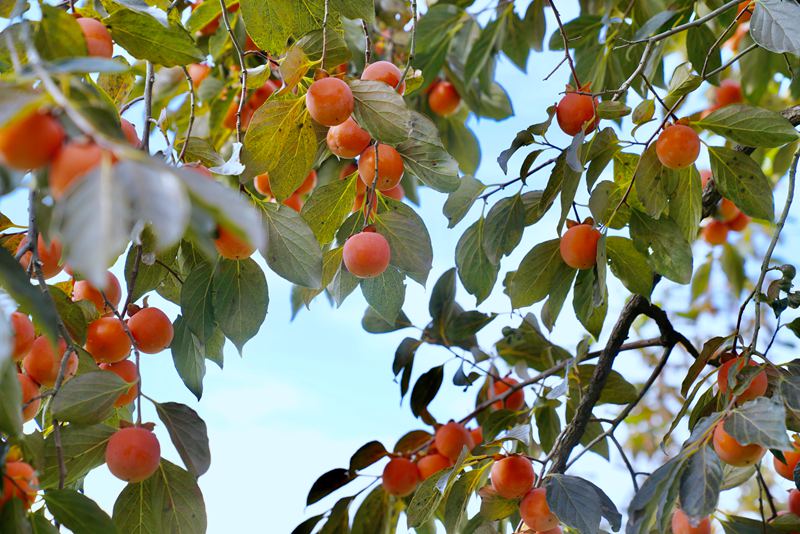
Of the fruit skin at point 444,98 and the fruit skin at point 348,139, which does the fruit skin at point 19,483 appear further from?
the fruit skin at point 444,98

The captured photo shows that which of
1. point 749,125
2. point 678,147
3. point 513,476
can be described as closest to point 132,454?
point 513,476

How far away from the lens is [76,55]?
740 millimetres

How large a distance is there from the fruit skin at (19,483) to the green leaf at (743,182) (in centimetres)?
98

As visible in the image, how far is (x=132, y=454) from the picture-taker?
0.89m

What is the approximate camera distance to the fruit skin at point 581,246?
115cm

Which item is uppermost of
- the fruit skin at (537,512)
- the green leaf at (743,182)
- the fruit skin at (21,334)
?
the green leaf at (743,182)

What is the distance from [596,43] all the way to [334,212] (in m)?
0.89

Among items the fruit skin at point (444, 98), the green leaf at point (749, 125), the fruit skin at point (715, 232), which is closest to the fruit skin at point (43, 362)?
the green leaf at point (749, 125)

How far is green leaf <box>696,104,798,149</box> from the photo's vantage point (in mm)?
1094

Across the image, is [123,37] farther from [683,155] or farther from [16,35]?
[683,155]

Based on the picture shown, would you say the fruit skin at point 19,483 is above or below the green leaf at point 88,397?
below

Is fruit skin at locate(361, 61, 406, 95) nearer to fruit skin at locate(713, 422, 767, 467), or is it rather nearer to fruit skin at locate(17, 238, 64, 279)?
fruit skin at locate(17, 238, 64, 279)

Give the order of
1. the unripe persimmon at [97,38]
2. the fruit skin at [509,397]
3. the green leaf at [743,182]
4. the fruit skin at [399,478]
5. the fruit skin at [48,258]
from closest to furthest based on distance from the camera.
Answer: the unripe persimmon at [97,38] < the fruit skin at [48,258] < the green leaf at [743,182] < the fruit skin at [399,478] < the fruit skin at [509,397]

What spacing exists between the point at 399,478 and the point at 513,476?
29cm
